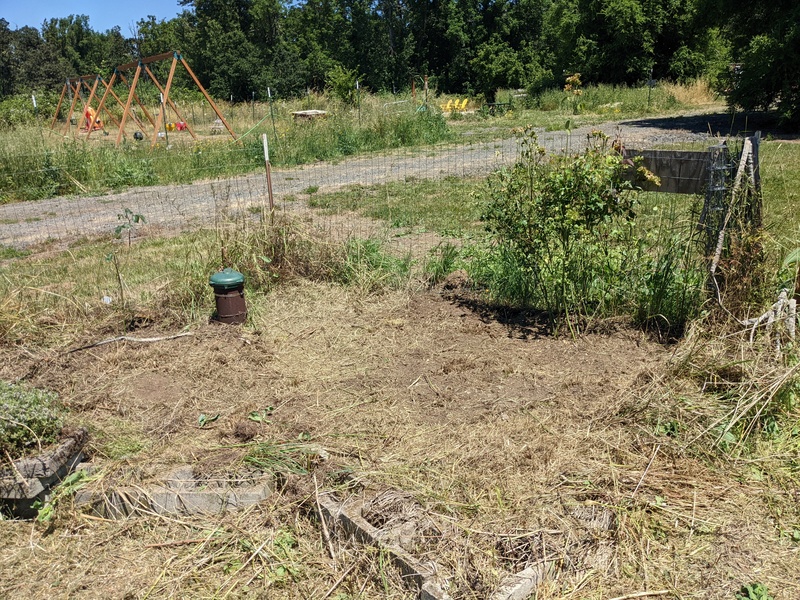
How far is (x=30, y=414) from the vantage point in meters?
3.34

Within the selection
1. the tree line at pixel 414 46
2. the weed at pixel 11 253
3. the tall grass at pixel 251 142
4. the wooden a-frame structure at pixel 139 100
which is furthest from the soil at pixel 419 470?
the tree line at pixel 414 46

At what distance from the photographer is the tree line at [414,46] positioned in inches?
1103

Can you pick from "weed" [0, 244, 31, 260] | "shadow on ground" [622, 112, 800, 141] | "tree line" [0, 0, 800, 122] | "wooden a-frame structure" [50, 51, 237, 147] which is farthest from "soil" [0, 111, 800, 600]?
"tree line" [0, 0, 800, 122]

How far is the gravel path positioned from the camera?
900cm

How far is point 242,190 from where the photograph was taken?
11000 mm

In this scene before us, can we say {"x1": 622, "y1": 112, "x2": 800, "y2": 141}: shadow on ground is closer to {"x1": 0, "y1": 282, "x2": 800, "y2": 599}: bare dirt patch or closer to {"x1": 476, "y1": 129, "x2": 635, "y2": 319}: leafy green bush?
{"x1": 476, "y1": 129, "x2": 635, "y2": 319}: leafy green bush

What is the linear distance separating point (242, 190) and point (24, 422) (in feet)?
26.5

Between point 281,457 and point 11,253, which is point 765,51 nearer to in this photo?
point 11,253

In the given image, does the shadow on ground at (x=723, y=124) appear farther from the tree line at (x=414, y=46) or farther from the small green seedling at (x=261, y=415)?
the small green seedling at (x=261, y=415)

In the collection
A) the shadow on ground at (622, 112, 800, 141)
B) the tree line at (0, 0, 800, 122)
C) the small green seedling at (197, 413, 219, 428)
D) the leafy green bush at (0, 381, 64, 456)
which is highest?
the tree line at (0, 0, 800, 122)

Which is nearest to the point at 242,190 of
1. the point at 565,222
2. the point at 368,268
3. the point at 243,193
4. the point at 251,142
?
the point at 243,193

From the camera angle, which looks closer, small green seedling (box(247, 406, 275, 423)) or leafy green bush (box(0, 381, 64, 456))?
leafy green bush (box(0, 381, 64, 456))

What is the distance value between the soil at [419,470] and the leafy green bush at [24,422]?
0.23m

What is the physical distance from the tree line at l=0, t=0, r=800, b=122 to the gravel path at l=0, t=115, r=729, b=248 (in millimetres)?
7477
